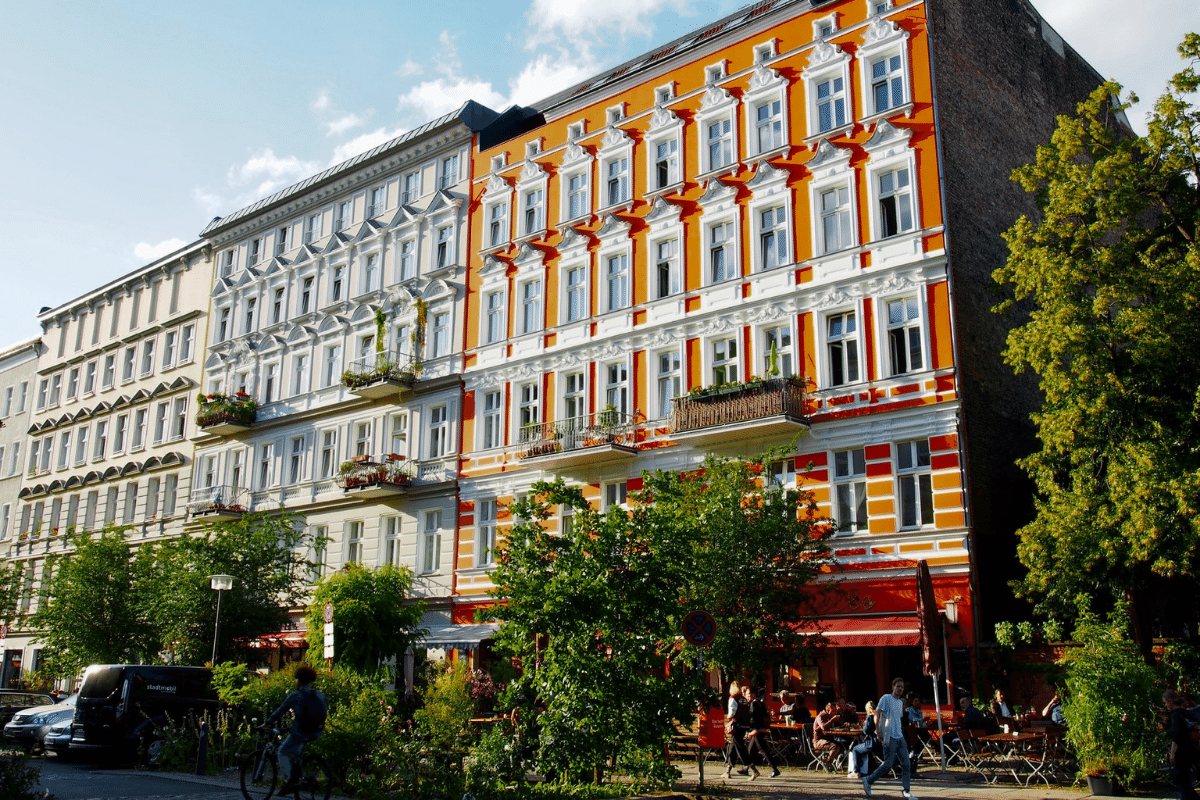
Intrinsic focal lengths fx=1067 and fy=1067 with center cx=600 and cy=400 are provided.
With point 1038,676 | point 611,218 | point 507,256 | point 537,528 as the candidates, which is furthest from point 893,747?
point 507,256

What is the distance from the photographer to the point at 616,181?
106 feet

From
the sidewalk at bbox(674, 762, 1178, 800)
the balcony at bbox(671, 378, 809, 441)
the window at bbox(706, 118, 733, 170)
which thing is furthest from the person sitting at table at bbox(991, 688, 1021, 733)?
the window at bbox(706, 118, 733, 170)

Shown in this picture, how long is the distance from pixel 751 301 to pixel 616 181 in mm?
7117

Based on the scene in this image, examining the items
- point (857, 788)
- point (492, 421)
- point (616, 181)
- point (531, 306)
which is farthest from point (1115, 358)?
point (492, 421)

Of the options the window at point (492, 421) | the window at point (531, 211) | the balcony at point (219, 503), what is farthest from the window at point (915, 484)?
the balcony at point (219, 503)

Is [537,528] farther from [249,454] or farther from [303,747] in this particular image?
[249,454]

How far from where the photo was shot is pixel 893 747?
1520 centimetres

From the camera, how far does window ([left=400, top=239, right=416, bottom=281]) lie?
37719 millimetres

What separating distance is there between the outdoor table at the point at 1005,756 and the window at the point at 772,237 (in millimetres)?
13208

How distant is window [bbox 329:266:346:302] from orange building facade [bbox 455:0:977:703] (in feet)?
22.5

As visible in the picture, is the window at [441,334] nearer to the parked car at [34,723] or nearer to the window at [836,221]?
the window at [836,221]

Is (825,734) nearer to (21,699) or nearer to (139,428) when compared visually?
(21,699)

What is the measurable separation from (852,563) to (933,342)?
537 centimetres

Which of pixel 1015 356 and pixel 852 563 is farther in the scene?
pixel 852 563
